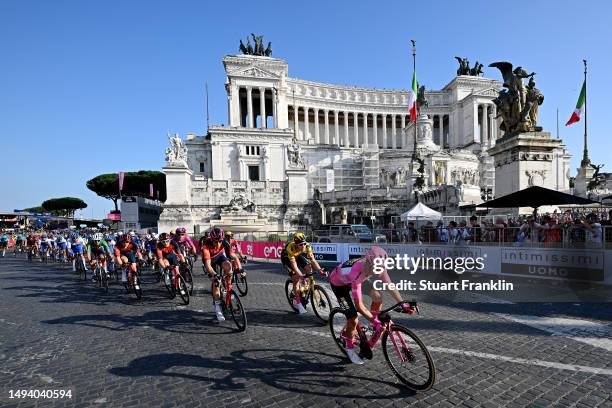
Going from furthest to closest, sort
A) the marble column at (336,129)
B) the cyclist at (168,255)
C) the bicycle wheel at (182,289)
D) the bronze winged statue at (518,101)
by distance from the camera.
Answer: the marble column at (336,129)
the bronze winged statue at (518,101)
the cyclist at (168,255)
the bicycle wheel at (182,289)

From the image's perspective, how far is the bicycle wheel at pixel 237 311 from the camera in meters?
6.80

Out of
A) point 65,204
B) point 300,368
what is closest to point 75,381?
point 300,368

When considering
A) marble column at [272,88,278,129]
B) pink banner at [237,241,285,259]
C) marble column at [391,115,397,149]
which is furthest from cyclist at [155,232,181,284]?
marble column at [391,115,397,149]

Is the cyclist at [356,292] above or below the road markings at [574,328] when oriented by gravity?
above

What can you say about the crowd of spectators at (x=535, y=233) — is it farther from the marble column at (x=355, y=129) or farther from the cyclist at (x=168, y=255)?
the marble column at (x=355, y=129)

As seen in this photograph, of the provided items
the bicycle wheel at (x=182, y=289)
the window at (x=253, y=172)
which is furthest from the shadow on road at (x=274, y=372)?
the window at (x=253, y=172)

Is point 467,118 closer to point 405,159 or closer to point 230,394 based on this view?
point 405,159

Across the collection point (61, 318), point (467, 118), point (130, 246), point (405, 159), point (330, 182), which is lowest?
point (61, 318)

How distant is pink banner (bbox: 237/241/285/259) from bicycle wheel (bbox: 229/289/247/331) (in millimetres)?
11296

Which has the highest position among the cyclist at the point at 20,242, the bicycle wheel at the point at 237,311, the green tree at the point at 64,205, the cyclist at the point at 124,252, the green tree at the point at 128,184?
the green tree at the point at 128,184

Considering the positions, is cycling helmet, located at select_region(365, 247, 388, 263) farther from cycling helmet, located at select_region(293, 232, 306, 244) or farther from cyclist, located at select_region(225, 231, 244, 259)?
cyclist, located at select_region(225, 231, 244, 259)

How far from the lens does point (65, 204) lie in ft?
349

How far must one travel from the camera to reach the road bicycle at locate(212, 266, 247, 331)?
683 cm

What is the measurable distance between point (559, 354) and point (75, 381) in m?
7.38
